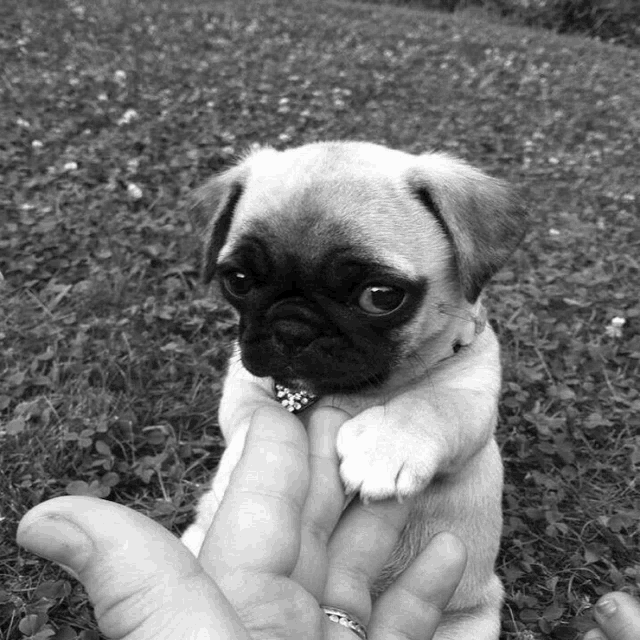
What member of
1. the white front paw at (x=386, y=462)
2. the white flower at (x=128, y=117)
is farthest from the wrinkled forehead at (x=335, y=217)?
the white flower at (x=128, y=117)

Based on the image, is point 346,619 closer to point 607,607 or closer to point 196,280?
point 607,607

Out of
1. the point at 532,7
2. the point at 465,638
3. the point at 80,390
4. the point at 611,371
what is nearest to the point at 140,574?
→ the point at 465,638

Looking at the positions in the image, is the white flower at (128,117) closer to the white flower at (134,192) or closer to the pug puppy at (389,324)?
the white flower at (134,192)

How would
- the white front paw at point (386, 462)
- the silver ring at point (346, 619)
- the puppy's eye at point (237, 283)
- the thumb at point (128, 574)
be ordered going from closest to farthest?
the thumb at point (128, 574), the silver ring at point (346, 619), the white front paw at point (386, 462), the puppy's eye at point (237, 283)

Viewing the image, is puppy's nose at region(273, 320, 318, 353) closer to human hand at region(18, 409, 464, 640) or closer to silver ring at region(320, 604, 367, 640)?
human hand at region(18, 409, 464, 640)

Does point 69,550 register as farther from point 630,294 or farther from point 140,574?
point 630,294

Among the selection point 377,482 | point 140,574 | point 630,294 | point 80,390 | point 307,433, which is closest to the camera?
point 140,574
